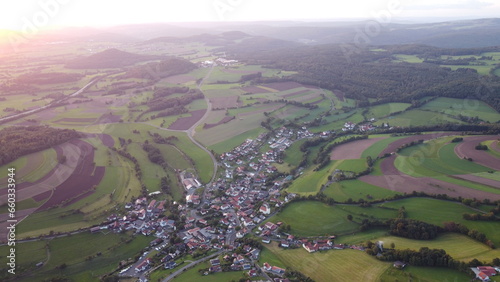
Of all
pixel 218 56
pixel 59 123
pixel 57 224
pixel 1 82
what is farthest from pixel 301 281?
pixel 218 56

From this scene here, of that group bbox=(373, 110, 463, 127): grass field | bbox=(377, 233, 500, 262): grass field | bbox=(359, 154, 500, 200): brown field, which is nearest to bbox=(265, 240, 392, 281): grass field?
bbox=(377, 233, 500, 262): grass field

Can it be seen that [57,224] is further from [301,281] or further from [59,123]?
[59,123]

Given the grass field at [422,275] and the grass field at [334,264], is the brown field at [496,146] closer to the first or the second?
the grass field at [422,275]

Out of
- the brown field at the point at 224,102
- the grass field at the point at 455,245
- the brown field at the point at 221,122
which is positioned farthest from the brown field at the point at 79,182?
the grass field at the point at 455,245

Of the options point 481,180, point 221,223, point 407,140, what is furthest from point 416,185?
point 221,223

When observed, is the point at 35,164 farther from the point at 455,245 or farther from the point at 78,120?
the point at 455,245

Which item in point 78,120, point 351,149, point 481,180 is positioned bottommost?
point 481,180
